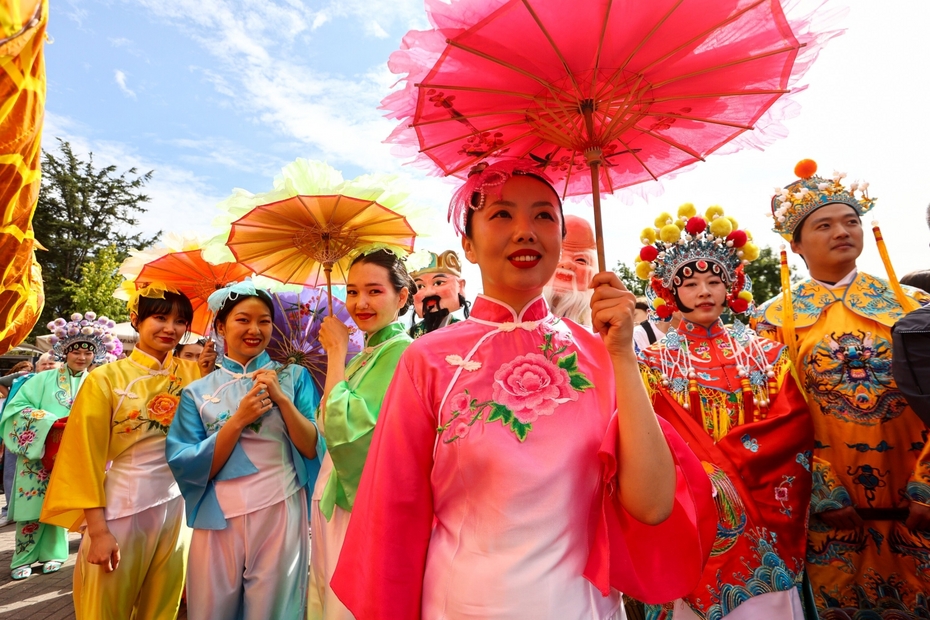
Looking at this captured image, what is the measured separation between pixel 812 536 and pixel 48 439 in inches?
298

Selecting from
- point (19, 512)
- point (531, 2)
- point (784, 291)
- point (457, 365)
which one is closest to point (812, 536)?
point (784, 291)

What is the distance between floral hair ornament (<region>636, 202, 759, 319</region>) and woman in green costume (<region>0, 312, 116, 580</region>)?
5794 millimetres

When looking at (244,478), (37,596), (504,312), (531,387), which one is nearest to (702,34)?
(504,312)

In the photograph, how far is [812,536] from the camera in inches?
116

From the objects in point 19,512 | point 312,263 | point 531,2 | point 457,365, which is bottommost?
point 19,512

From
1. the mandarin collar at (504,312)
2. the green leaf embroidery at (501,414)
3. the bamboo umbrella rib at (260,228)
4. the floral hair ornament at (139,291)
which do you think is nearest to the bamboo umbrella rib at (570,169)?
the mandarin collar at (504,312)

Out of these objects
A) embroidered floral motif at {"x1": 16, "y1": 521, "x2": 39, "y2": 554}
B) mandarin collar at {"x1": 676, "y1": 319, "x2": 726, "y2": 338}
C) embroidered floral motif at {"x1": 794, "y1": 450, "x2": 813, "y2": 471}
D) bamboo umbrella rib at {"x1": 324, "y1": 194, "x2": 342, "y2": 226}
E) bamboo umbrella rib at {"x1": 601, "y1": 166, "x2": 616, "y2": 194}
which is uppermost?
bamboo umbrella rib at {"x1": 324, "y1": 194, "x2": 342, "y2": 226}

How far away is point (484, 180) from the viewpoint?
1765 millimetres

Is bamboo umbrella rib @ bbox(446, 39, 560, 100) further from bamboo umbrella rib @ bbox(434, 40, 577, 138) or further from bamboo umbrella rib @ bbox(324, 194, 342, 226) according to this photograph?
bamboo umbrella rib @ bbox(324, 194, 342, 226)

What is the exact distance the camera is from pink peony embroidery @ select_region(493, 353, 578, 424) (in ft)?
5.00

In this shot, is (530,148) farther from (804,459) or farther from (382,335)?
(804,459)

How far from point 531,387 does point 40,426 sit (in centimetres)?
692

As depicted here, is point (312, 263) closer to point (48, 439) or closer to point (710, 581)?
point (710, 581)

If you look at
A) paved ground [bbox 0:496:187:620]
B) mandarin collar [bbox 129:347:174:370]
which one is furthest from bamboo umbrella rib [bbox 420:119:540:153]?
paved ground [bbox 0:496:187:620]
